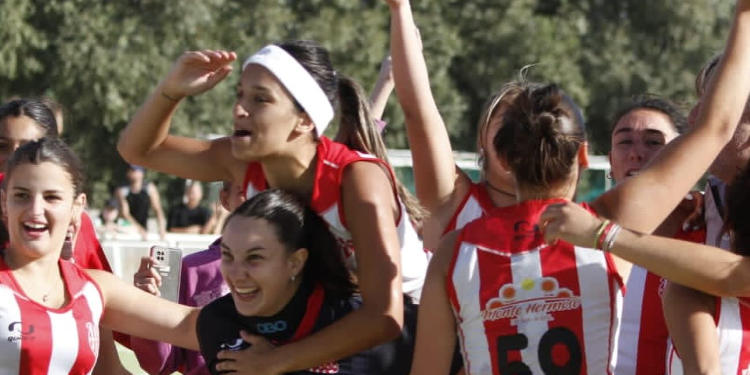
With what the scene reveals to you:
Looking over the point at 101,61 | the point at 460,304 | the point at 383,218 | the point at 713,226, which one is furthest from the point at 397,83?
the point at 101,61

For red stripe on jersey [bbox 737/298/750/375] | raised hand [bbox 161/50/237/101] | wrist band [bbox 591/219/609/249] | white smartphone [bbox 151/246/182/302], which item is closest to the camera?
wrist band [bbox 591/219/609/249]

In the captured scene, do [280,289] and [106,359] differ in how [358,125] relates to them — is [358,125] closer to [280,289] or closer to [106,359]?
[280,289]

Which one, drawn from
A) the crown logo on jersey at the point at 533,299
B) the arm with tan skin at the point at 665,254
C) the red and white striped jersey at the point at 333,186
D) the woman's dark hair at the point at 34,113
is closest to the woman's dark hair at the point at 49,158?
the red and white striped jersey at the point at 333,186

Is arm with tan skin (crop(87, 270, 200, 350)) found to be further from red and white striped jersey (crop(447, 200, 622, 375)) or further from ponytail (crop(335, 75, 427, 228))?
red and white striped jersey (crop(447, 200, 622, 375))

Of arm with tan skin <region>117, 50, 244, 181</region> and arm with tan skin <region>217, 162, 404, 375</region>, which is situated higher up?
arm with tan skin <region>117, 50, 244, 181</region>

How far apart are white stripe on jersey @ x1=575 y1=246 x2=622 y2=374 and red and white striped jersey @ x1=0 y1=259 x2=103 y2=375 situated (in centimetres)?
151

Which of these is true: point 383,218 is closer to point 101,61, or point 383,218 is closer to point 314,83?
point 314,83

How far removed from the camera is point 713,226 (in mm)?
3762

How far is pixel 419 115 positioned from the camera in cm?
379

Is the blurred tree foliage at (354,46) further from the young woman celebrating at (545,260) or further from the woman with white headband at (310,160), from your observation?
the young woman celebrating at (545,260)

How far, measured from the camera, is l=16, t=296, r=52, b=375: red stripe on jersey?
12.1 feet

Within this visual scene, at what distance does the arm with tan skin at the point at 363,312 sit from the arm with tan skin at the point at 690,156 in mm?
587

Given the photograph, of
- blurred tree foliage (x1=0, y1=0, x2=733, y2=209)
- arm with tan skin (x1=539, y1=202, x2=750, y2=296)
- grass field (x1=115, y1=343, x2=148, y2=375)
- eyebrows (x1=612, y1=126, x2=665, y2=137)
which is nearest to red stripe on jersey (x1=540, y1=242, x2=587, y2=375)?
arm with tan skin (x1=539, y1=202, x2=750, y2=296)

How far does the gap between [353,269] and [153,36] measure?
72.3 ft
